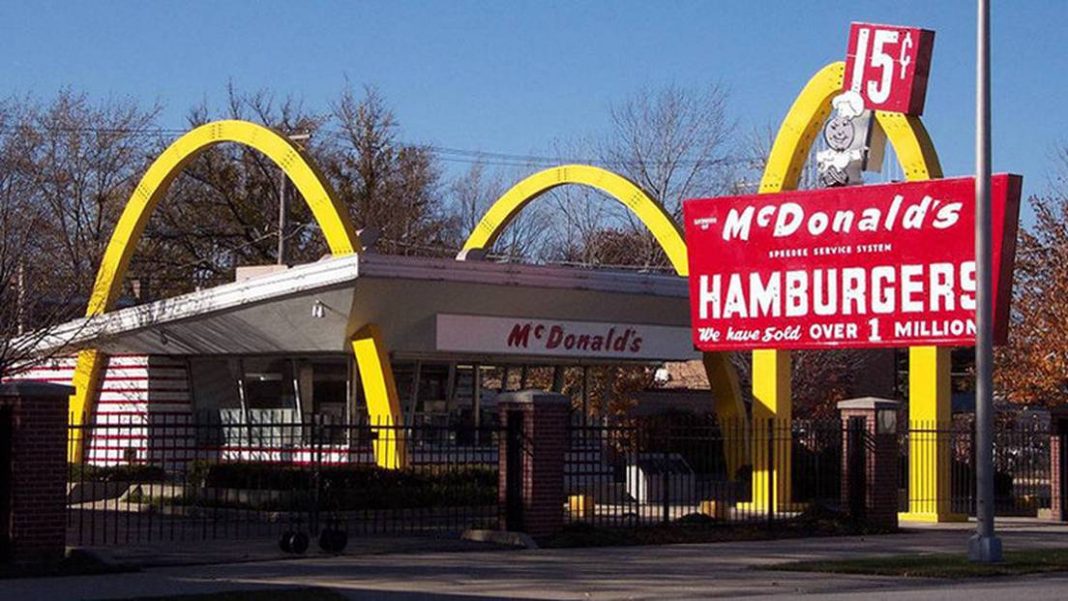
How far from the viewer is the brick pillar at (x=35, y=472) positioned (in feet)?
67.6

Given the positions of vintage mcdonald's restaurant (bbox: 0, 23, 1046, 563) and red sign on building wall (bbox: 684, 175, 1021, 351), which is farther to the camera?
vintage mcdonald's restaurant (bbox: 0, 23, 1046, 563)

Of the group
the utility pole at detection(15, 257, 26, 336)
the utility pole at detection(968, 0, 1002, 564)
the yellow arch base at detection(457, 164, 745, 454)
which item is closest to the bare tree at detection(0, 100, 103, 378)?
the utility pole at detection(15, 257, 26, 336)

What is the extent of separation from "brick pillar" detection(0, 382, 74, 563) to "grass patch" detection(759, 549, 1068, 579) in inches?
360

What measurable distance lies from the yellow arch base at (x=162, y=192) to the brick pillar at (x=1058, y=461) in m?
13.2

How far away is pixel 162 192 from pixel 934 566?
24923 mm

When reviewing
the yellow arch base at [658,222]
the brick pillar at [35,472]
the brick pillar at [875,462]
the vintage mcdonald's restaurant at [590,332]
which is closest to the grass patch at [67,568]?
the brick pillar at [35,472]

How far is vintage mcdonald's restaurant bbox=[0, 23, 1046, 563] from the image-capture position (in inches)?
1090

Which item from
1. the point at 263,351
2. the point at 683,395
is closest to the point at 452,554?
the point at 263,351

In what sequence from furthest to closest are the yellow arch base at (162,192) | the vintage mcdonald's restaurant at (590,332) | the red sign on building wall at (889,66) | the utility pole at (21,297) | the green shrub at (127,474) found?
the utility pole at (21,297) → the yellow arch base at (162,192) → the green shrub at (127,474) → the red sign on building wall at (889,66) → the vintage mcdonald's restaurant at (590,332)

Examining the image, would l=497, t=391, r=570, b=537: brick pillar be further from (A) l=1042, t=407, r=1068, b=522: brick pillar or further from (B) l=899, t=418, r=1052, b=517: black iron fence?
(A) l=1042, t=407, r=1068, b=522: brick pillar

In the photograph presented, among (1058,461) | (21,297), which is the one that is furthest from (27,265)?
(1058,461)

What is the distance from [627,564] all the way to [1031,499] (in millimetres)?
17455

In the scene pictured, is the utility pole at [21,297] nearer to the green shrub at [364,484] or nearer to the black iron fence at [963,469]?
the green shrub at [364,484]

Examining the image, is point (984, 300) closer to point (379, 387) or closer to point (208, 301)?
point (379, 387)
